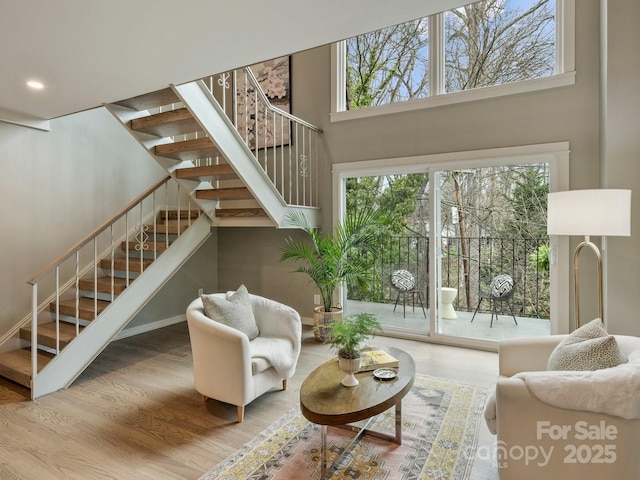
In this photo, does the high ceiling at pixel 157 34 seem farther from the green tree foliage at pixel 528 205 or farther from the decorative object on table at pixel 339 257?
the green tree foliage at pixel 528 205

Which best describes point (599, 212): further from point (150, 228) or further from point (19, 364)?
point (19, 364)

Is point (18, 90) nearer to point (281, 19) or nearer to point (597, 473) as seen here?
point (281, 19)

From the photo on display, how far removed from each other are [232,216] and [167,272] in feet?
3.18

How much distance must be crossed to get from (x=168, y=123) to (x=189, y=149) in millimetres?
296

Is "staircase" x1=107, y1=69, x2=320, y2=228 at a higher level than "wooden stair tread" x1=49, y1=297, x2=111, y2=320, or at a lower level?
higher

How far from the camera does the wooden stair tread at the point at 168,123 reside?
3025 mm

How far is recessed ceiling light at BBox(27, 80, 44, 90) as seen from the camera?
2797 millimetres

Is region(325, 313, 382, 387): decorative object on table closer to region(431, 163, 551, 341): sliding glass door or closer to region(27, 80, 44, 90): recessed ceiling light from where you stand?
region(431, 163, 551, 341): sliding glass door

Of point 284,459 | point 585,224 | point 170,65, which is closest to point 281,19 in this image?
point 170,65

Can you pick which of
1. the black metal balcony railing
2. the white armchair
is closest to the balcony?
the black metal balcony railing

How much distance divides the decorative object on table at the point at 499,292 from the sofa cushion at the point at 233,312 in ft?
8.37

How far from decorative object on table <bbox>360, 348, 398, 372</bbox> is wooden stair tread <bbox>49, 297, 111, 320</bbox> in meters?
2.43

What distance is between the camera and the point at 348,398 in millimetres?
1817

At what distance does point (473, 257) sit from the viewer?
12.9 feet
